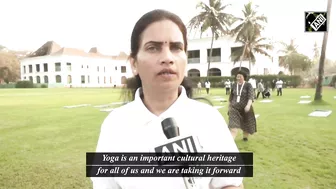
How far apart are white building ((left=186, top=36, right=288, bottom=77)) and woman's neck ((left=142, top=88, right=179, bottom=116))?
107 feet

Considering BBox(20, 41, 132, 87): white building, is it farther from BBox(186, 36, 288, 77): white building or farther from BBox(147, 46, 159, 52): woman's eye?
BBox(147, 46, 159, 52): woman's eye

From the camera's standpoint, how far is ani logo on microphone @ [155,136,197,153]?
1002mm

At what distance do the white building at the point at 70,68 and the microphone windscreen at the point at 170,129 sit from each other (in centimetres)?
4405

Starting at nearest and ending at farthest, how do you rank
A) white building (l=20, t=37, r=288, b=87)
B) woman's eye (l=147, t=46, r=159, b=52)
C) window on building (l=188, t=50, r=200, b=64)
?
woman's eye (l=147, t=46, r=159, b=52)
white building (l=20, t=37, r=288, b=87)
window on building (l=188, t=50, r=200, b=64)

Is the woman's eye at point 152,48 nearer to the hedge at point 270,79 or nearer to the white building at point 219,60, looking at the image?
the hedge at point 270,79

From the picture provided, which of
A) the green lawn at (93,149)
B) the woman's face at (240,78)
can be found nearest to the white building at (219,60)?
the green lawn at (93,149)

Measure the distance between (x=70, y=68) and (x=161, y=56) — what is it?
47716 mm

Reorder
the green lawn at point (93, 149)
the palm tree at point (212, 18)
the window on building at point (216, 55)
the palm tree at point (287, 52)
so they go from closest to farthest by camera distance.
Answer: the green lawn at point (93, 149)
the palm tree at point (212, 18)
the window on building at point (216, 55)
the palm tree at point (287, 52)

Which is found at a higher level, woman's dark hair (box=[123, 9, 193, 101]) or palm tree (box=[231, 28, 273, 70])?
palm tree (box=[231, 28, 273, 70])

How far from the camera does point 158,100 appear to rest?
3.78 feet

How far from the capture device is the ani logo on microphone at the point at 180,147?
100 cm

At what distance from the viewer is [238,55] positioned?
3092cm

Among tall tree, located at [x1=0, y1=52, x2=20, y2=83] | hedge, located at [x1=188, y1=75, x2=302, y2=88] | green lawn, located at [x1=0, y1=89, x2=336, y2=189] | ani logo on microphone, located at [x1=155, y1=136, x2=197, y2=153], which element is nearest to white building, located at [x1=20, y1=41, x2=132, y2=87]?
tall tree, located at [x1=0, y1=52, x2=20, y2=83]

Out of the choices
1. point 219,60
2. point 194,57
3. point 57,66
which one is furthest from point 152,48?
point 57,66
